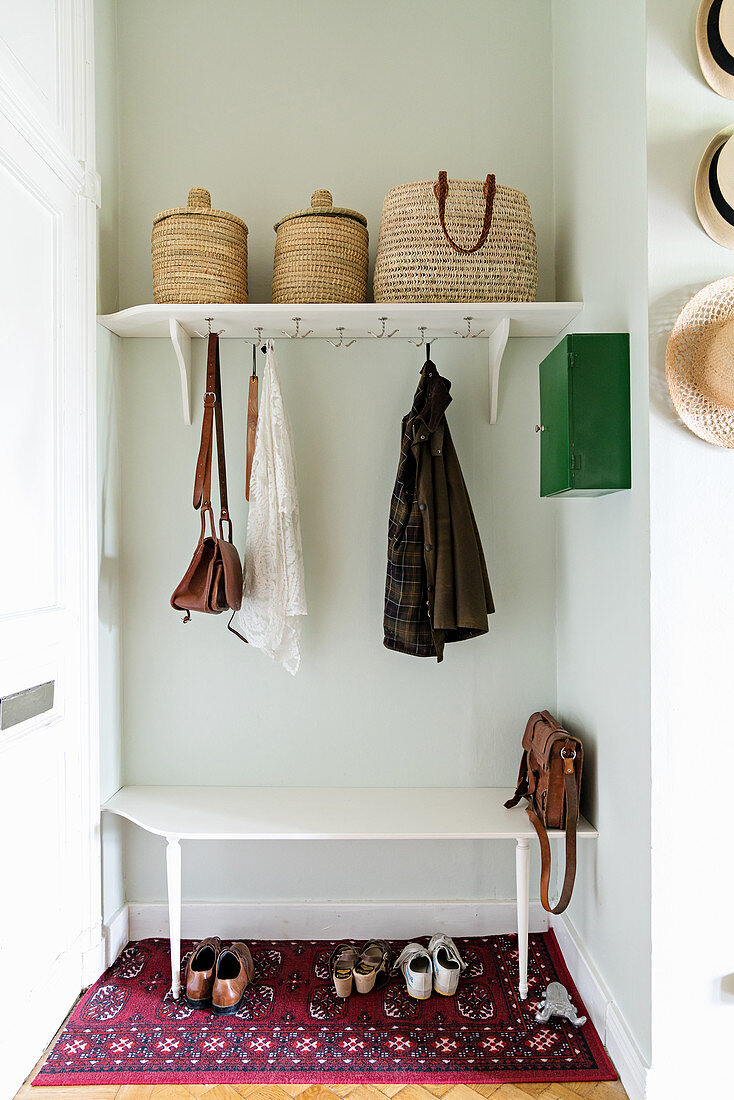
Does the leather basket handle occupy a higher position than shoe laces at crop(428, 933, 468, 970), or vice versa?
the leather basket handle

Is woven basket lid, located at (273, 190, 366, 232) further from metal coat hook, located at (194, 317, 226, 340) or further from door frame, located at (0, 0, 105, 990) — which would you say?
door frame, located at (0, 0, 105, 990)

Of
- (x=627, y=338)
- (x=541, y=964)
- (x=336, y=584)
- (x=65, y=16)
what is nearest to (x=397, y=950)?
(x=541, y=964)

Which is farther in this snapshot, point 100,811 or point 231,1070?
point 100,811

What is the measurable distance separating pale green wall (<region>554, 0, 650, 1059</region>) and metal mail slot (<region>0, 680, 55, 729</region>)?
1395 mm

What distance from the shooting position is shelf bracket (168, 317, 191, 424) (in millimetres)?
2154

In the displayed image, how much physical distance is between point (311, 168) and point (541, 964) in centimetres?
247

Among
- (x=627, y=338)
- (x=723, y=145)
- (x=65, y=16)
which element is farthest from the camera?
(x=65, y=16)

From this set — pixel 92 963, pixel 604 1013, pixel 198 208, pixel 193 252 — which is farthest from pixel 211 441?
pixel 604 1013

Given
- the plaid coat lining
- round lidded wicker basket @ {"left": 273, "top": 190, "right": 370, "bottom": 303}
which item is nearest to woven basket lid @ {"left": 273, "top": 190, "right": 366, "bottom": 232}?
round lidded wicker basket @ {"left": 273, "top": 190, "right": 370, "bottom": 303}

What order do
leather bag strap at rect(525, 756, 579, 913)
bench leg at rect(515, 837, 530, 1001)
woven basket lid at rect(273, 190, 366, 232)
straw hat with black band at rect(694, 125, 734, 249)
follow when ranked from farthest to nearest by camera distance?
woven basket lid at rect(273, 190, 366, 232) → bench leg at rect(515, 837, 530, 1001) → leather bag strap at rect(525, 756, 579, 913) → straw hat with black band at rect(694, 125, 734, 249)

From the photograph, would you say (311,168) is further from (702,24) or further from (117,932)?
(117,932)

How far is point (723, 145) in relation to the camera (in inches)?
59.5

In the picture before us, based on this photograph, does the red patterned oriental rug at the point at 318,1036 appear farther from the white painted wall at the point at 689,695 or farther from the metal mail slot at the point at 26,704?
the metal mail slot at the point at 26,704

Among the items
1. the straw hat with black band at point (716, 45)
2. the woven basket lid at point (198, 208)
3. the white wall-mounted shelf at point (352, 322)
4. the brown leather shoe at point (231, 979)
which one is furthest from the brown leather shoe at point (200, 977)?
the straw hat with black band at point (716, 45)
